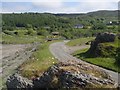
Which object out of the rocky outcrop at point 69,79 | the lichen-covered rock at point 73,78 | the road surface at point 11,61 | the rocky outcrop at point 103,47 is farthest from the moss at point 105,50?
the lichen-covered rock at point 73,78

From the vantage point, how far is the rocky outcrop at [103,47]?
62.4m

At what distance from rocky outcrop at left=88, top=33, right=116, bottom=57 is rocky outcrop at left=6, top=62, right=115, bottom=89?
31878mm

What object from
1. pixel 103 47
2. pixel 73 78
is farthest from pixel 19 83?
pixel 103 47

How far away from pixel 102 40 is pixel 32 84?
41.5 meters

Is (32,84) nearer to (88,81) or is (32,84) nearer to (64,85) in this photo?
(64,85)

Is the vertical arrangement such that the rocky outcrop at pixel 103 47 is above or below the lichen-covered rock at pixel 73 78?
below

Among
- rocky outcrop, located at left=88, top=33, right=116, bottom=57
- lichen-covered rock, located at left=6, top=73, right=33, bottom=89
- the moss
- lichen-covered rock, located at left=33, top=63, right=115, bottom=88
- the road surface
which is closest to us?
lichen-covered rock, located at left=33, top=63, right=115, bottom=88

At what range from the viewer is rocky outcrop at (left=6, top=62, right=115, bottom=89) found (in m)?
27.4

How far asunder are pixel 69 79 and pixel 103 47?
3811cm

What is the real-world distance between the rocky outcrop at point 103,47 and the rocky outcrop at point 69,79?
31878 millimetres

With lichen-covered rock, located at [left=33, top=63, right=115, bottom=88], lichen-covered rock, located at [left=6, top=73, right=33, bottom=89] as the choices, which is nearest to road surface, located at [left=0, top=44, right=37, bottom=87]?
lichen-covered rock, located at [left=6, top=73, right=33, bottom=89]

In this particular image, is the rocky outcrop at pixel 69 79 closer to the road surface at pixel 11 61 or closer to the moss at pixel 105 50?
the road surface at pixel 11 61

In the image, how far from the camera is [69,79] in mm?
28031

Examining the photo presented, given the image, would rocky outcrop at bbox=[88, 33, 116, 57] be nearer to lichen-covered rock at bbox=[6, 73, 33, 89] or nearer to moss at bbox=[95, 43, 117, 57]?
moss at bbox=[95, 43, 117, 57]
